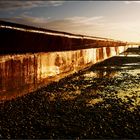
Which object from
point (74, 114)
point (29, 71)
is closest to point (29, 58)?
point (29, 71)

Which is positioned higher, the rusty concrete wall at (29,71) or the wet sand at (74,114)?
the rusty concrete wall at (29,71)

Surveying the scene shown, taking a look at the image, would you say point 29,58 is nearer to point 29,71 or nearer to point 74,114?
point 29,71

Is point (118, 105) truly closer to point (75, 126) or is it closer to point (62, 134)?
point (75, 126)

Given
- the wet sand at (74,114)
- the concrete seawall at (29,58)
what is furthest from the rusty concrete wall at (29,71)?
the wet sand at (74,114)

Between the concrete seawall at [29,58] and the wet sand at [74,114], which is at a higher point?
the concrete seawall at [29,58]

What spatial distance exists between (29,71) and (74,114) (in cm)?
260

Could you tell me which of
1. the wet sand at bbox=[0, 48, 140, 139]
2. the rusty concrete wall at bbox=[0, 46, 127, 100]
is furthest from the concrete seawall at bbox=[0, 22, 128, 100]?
the wet sand at bbox=[0, 48, 140, 139]

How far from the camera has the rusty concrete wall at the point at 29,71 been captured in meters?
5.91

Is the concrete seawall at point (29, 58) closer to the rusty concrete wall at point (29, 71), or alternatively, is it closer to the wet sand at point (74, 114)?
the rusty concrete wall at point (29, 71)

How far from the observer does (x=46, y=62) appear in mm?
8219

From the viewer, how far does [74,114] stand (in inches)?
189

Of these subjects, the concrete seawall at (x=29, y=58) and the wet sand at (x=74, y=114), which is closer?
the wet sand at (x=74, y=114)

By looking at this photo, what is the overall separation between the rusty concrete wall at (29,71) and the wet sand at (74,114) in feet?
0.81

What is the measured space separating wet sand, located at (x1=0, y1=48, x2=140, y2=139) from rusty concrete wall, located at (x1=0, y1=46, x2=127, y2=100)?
0.25 metres
